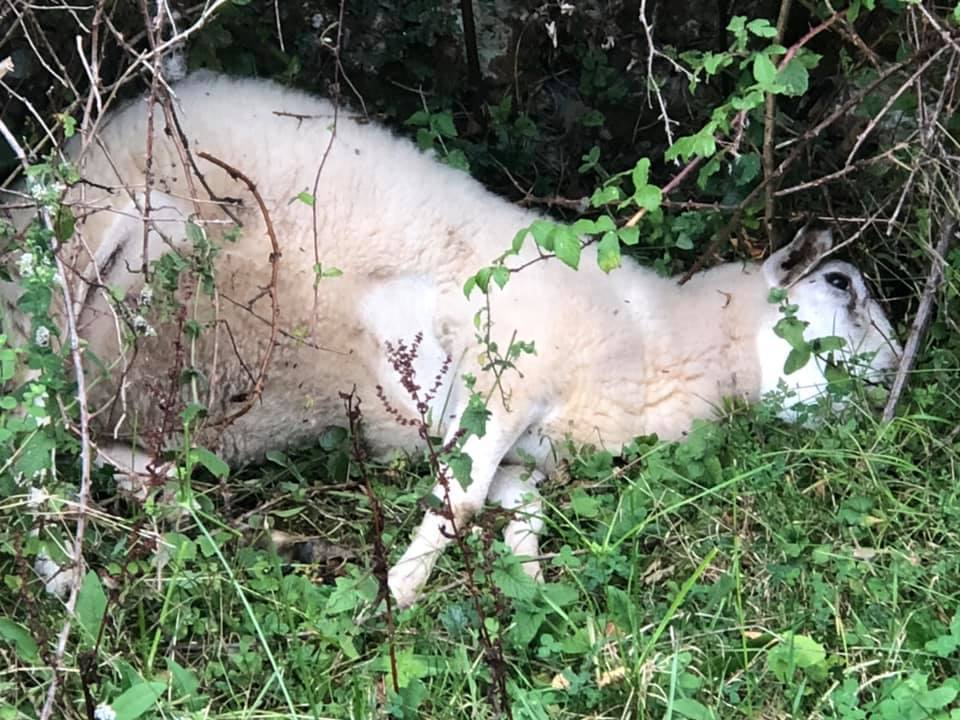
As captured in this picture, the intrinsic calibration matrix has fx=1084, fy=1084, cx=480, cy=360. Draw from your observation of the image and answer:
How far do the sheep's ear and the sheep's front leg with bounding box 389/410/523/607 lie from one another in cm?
92

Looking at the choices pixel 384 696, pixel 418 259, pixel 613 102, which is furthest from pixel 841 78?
pixel 384 696

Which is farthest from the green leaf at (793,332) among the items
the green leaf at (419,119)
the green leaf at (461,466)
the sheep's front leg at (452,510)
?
the green leaf at (419,119)

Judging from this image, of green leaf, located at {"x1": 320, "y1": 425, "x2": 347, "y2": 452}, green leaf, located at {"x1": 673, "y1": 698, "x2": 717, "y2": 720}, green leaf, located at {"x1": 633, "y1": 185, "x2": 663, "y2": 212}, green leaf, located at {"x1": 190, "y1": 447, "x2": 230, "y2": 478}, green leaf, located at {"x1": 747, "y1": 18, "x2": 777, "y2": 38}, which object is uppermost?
green leaf, located at {"x1": 747, "y1": 18, "x2": 777, "y2": 38}

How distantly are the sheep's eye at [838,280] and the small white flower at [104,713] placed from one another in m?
2.27

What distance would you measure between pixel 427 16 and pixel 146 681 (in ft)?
8.39

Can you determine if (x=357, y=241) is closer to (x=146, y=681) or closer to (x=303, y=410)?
(x=303, y=410)

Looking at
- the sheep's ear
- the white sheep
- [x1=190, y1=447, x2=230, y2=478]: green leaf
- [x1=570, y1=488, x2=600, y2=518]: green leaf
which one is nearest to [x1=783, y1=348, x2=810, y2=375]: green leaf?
the white sheep

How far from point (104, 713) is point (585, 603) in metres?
1.07

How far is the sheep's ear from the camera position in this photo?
125 inches

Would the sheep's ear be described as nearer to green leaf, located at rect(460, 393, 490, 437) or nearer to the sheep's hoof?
green leaf, located at rect(460, 393, 490, 437)

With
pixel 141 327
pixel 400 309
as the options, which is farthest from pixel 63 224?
pixel 400 309

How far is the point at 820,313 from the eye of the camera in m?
3.17

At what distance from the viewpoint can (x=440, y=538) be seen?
268 centimetres

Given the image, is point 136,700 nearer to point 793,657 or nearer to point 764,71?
point 793,657
